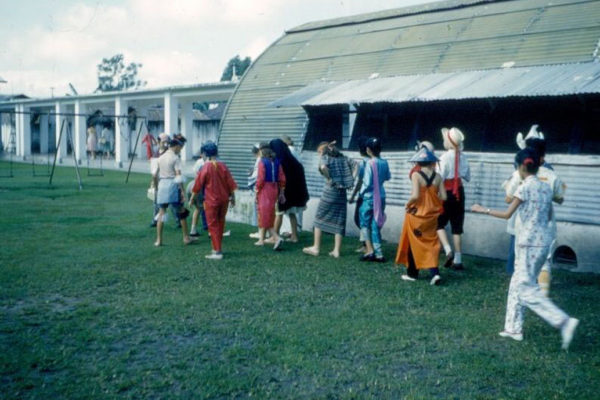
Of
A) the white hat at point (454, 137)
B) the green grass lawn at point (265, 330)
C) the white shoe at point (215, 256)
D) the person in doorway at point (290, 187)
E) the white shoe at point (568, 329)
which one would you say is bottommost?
the green grass lawn at point (265, 330)

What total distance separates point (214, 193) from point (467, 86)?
14.1 feet

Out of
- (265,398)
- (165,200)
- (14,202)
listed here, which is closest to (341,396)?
(265,398)

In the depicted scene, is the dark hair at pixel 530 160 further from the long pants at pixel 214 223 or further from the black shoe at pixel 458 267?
the long pants at pixel 214 223

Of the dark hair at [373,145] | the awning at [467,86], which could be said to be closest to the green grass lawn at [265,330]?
the dark hair at [373,145]

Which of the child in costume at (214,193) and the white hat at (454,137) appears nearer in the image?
the white hat at (454,137)

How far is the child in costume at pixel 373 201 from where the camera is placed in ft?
30.2

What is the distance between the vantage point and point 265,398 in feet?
14.1

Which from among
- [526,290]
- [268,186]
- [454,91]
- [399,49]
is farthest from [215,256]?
[399,49]

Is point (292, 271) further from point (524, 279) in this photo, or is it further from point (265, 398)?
point (265, 398)

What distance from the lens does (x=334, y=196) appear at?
31.8 ft

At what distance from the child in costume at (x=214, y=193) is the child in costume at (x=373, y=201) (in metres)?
2.17

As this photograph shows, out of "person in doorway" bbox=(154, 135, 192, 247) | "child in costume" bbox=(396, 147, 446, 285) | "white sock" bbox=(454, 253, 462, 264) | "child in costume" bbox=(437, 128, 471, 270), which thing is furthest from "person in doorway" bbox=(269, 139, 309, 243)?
"child in costume" bbox=(396, 147, 446, 285)

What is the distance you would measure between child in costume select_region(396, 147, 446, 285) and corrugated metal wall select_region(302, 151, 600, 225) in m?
2.23

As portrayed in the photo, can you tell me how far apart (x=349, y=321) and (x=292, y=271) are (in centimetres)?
242
